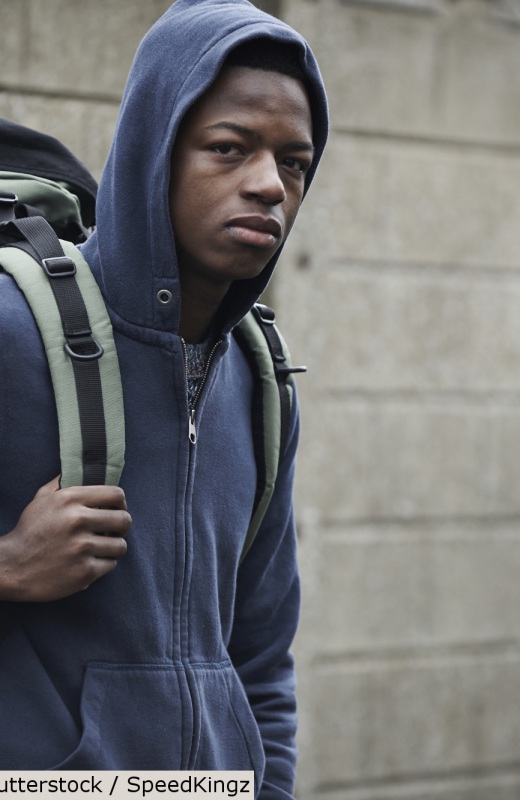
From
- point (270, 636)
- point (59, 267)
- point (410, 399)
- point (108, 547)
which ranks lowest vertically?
point (410, 399)

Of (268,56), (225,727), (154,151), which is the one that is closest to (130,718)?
(225,727)

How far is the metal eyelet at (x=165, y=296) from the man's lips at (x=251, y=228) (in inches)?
5.7

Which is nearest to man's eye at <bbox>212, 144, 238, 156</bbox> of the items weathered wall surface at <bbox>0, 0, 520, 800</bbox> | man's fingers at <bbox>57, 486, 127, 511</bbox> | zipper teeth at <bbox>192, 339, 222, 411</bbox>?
zipper teeth at <bbox>192, 339, 222, 411</bbox>

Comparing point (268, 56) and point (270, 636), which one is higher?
point (268, 56)

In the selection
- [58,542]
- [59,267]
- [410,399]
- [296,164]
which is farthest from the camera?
[410,399]

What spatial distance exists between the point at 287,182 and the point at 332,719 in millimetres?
3251

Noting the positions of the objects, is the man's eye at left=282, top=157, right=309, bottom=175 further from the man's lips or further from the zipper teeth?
the zipper teeth

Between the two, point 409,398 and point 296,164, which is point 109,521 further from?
point 409,398

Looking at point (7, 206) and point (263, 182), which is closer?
point (263, 182)

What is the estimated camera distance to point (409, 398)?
4.89m

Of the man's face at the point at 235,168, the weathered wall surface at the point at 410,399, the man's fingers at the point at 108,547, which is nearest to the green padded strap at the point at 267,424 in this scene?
the man's face at the point at 235,168

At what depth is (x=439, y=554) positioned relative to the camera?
499 cm

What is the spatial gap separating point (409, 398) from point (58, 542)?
3.21 m

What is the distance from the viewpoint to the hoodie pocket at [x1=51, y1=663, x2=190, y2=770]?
188cm
